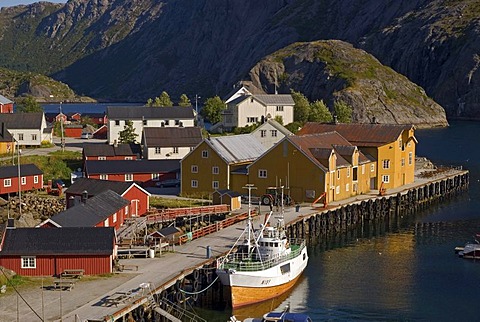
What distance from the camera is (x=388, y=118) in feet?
602

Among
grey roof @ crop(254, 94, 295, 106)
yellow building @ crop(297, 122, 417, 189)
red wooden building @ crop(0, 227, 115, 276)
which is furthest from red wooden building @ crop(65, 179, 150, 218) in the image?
grey roof @ crop(254, 94, 295, 106)

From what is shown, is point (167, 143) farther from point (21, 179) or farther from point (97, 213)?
point (97, 213)

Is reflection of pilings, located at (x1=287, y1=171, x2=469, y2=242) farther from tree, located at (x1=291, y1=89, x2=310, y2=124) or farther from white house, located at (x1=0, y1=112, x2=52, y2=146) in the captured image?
white house, located at (x1=0, y1=112, x2=52, y2=146)

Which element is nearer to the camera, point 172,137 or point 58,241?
point 58,241

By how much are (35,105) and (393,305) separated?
9877cm

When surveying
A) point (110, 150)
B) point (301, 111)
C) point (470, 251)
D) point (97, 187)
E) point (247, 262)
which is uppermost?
point (301, 111)

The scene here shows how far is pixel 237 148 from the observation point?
7694 centimetres

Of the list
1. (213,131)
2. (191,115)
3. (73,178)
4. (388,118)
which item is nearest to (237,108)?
(213,131)

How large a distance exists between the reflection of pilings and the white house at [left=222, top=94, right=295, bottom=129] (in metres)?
36.6

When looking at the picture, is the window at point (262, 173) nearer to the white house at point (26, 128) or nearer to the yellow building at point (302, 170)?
the yellow building at point (302, 170)

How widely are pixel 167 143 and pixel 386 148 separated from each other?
2523 centimetres

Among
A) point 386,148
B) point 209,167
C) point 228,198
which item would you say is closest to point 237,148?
point 209,167

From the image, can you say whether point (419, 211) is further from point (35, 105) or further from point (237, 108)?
point (35, 105)

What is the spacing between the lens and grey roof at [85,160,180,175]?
76.1 metres
